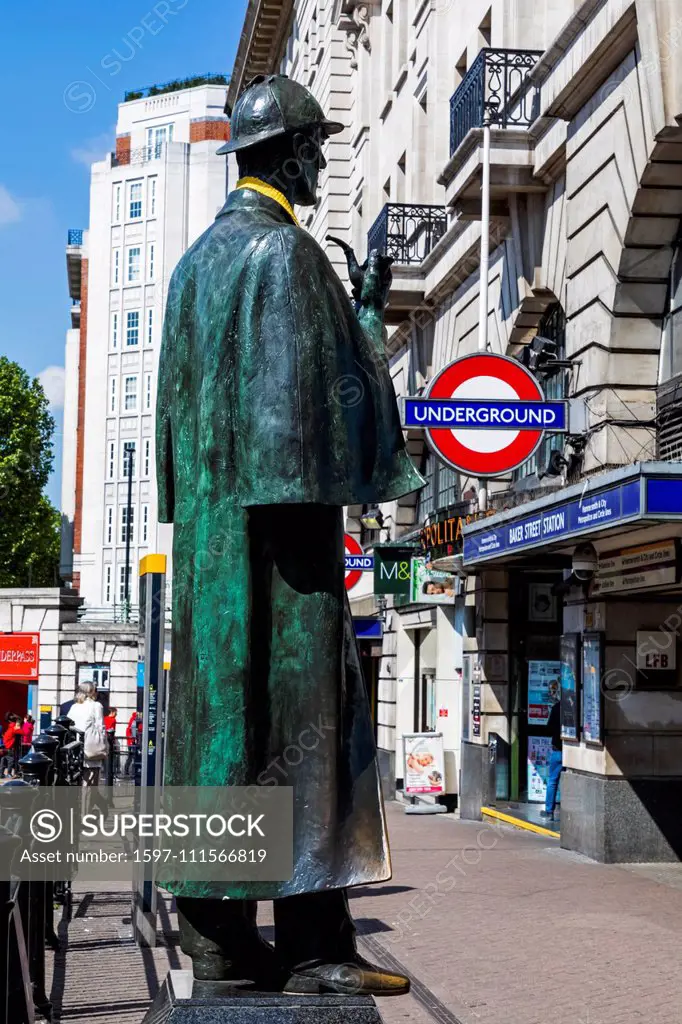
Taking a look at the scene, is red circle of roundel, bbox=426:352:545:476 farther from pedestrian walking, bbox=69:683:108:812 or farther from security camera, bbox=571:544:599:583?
pedestrian walking, bbox=69:683:108:812

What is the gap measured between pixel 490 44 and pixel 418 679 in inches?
470

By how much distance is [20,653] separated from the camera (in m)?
44.5

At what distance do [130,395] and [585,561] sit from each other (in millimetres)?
75350

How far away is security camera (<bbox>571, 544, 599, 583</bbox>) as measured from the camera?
1666 cm

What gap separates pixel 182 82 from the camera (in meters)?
98.8

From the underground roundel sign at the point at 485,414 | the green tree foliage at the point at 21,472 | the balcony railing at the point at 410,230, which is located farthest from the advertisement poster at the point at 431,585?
the green tree foliage at the point at 21,472

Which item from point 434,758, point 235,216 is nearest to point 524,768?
point 434,758

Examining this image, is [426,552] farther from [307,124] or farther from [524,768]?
[307,124]

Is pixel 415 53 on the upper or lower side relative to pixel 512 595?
upper

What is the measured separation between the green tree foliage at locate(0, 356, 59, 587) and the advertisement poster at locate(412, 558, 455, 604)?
4532 centimetres

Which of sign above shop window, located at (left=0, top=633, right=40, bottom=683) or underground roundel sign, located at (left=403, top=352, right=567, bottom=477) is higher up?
underground roundel sign, located at (left=403, top=352, right=567, bottom=477)

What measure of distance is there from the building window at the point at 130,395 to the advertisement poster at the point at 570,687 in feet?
242

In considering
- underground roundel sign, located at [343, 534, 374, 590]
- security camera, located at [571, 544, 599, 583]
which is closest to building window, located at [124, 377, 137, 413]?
underground roundel sign, located at [343, 534, 374, 590]

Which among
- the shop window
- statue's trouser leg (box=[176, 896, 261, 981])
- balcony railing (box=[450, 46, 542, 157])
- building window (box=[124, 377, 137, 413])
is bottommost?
statue's trouser leg (box=[176, 896, 261, 981])
